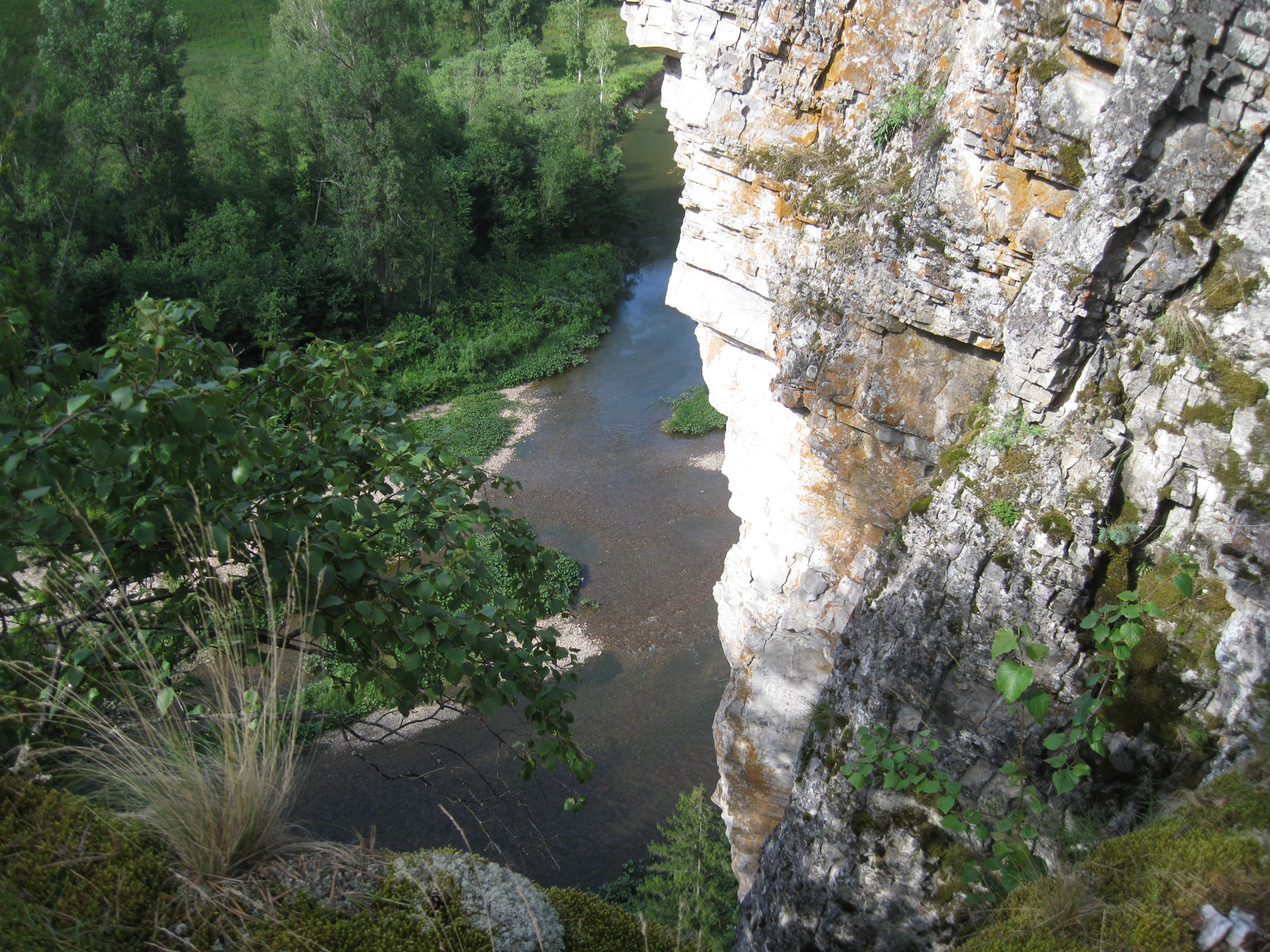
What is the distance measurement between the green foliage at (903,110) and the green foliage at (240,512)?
17.1ft

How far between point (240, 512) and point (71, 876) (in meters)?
1.21

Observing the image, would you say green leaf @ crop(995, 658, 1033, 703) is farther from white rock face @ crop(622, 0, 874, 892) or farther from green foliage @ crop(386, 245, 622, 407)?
green foliage @ crop(386, 245, 622, 407)

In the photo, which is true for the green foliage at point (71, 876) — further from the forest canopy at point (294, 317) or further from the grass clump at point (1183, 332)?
the grass clump at point (1183, 332)

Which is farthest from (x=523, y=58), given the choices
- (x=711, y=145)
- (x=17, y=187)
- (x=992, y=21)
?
(x=992, y=21)

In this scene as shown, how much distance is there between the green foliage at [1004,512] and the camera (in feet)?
18.1

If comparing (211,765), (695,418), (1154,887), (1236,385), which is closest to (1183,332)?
(1236,385)

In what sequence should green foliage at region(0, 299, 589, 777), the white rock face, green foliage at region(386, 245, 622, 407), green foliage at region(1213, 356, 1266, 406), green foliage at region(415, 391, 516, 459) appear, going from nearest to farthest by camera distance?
green foliage at region(0, 299, 589, 777) < green foliage at region(1213, 356, 1266, 406) < the white rock face < green foliage at region(415, 391, 516, 459) < green foliage at region(386, 245, 622, 407)

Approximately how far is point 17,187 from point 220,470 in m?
20.6

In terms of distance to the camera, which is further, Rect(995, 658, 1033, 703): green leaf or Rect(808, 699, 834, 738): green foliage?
Rect(808, 699, 834, 738): green foliage

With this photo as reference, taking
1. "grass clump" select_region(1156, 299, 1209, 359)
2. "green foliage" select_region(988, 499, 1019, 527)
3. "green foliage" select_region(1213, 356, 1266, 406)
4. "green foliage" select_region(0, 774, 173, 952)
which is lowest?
"green foliage" select_region(988, 499, 1019, 527)

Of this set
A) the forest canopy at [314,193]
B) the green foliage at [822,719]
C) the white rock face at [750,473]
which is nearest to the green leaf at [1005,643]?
the green foliage at [822,719]

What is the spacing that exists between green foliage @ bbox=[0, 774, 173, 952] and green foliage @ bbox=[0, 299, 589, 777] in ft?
0.98

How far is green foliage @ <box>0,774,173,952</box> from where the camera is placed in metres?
2.24

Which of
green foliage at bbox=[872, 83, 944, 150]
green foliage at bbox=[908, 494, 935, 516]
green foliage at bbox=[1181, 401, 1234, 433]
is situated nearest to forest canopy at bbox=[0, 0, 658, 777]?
green foliage at bbox=[908, 494, 935, 516]
